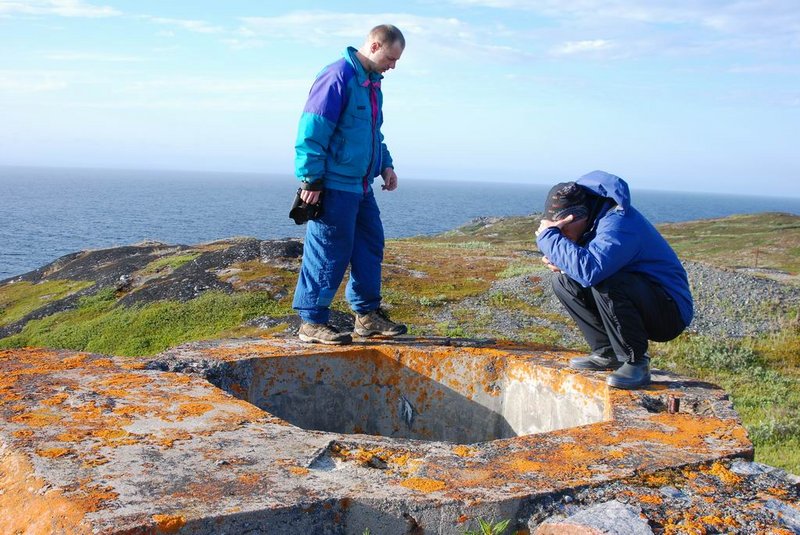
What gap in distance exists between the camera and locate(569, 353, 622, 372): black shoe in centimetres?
477

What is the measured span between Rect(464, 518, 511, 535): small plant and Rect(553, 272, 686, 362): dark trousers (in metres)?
2.07

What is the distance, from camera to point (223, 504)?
2.61 metres

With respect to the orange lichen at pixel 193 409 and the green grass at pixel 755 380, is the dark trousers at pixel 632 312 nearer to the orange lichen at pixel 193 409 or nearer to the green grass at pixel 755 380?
the green grass at pixel 755 380

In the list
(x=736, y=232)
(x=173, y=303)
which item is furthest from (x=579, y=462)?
(x=736, y=232)

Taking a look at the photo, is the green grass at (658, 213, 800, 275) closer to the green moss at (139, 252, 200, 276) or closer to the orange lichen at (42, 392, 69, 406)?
the green moss at (139, 252, 200, 276)

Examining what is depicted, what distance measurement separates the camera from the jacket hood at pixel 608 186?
171 inches

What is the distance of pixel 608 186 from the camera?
14.5ft

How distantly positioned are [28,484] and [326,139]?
318cm

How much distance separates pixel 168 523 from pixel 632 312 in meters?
3.09

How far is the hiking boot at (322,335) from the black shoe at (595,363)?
1.71 m

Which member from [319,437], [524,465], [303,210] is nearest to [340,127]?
[303,210]

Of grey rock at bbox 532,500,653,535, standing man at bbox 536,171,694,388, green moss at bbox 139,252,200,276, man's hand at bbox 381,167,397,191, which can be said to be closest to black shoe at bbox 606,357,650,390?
standing man at bbox 536,171,694,388

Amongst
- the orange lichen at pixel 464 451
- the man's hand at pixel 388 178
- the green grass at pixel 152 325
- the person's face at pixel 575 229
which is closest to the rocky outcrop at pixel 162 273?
the green grass at pixel 152 325

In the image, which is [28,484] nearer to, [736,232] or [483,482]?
[483,482]
